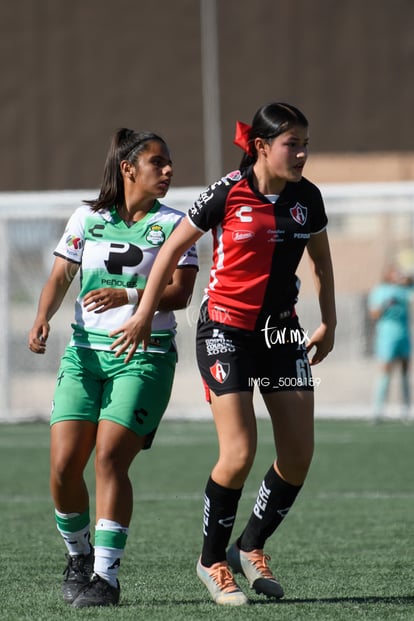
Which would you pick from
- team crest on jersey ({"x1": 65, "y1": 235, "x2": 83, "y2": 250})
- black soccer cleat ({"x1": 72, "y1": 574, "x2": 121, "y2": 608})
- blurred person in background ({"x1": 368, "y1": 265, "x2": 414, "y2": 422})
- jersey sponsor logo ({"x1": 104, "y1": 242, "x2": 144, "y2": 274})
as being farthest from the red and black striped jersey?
blurred person in background ({"x1": 368, "y1": 265, "x2": 414, "y2": 422})

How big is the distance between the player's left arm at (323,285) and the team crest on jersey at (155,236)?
0.63 metres

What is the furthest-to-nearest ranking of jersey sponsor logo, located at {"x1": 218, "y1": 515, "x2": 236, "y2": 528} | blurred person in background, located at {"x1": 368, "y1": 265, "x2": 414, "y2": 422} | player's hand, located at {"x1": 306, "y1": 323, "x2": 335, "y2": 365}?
blurred person in background, located at {"x1": 368, "y1": 265, "x2": 414, "y2": 422} < player's hand, located at {"x1": 306, "y1": 323, "x2": 335, "y2": 365} < jersey sponsor logo, located at {"x1": 218, "y1": 515, "x2": 236, "y2": 528}

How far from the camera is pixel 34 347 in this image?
5438mm

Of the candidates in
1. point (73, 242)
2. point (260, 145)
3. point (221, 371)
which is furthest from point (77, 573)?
point (260, 145)

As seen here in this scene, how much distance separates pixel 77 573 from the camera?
17.8 ft

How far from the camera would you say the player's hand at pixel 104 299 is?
17.3 ft

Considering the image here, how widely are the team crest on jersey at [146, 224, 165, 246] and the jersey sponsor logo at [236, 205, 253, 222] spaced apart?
412mm

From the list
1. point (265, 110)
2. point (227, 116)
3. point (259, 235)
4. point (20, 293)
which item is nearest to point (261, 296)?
point (259, 235)

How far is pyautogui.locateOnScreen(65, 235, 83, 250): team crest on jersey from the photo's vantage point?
5.48 meters

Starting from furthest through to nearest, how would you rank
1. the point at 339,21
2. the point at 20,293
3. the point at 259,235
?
the point at 339,21, the point at 20,293, the point at 259,235

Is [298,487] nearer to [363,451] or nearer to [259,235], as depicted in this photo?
[259,235]

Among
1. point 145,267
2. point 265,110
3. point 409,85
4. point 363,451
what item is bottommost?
point 363,451

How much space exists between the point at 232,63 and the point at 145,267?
23461 mm

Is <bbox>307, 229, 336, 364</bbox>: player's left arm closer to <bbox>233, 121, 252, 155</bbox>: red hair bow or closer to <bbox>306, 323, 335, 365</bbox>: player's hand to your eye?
<bbox>306, 323, 335, 365</bbox>: player's hand
